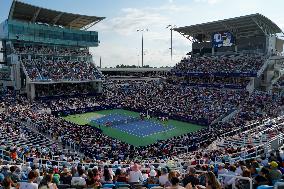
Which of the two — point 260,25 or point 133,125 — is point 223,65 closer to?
point 260,25

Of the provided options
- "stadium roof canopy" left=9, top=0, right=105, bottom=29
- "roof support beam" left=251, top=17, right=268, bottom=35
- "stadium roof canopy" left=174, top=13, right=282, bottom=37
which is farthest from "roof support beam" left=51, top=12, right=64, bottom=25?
"roof support beam" left=251, top=17, right=268, bottom=35

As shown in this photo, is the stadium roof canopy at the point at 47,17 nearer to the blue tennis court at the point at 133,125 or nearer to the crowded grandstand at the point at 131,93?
the crowded grandstand at the point at 131,93

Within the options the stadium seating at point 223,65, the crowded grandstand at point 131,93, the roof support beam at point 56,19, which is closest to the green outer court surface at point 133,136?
the crowded grandstand at point 131,93

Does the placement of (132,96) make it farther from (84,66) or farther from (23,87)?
(23,87)

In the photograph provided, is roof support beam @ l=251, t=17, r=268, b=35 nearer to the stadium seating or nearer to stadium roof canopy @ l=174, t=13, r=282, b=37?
→ stadium roof canopy @ l=174, t=13, r=282, b=37

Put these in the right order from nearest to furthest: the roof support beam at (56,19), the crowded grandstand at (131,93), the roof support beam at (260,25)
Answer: the crowded grandstand at (131,93) < the roof support beam at (260,25) < the roof support beam at (56,19)
